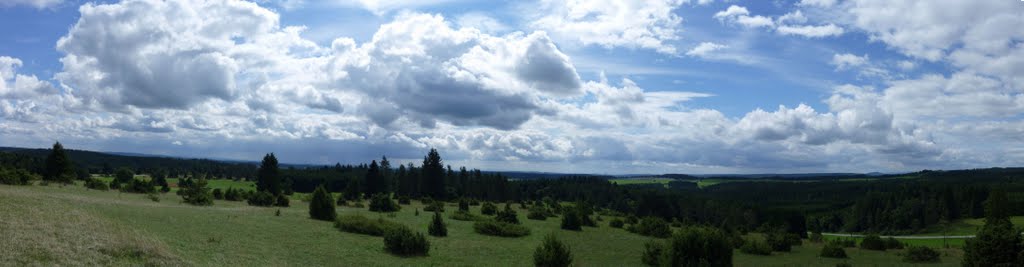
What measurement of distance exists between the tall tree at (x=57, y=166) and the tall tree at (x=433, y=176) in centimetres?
5068

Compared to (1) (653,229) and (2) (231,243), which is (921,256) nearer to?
(1) (653,229)

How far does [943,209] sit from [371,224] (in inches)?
5586

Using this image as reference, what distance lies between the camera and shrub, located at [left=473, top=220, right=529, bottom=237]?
144ft

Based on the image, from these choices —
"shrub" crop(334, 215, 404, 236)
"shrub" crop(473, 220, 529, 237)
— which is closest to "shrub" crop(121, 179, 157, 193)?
"shrub" crop(334, 215, 404, 236)

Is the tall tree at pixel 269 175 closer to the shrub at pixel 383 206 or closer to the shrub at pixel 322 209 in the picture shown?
the shrub at pixel 383 206

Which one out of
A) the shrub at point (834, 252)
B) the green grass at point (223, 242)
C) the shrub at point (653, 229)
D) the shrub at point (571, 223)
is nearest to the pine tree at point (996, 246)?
the shrub at point (834, 252)

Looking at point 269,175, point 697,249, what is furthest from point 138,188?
point 697,249

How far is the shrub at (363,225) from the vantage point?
37.6 m

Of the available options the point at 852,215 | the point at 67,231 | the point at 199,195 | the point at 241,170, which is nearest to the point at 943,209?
the point at 852,215

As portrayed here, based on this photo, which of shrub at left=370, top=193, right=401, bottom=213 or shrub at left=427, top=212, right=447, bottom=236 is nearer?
shrub at left=427, top=212, right=447, bottom=236

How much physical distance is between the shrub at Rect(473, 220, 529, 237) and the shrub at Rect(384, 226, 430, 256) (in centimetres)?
1249

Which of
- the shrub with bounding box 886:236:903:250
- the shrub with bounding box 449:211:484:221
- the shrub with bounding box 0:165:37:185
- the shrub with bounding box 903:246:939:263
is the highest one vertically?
the shrub with bounding box 0:165:37:185

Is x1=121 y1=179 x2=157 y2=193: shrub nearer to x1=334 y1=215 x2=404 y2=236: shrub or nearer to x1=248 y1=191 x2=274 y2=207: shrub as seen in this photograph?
x1=248 y1=191 x2=274 y2=207: shrub

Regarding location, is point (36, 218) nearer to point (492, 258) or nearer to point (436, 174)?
point (492, 258)
